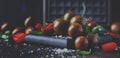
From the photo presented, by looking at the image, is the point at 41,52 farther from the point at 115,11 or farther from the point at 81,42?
the point at 115,11

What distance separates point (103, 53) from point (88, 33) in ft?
0.34

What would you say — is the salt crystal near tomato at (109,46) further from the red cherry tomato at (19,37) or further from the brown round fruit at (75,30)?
the red cherry tomato at (19,37)

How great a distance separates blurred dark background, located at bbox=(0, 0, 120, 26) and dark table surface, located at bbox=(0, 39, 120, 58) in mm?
585

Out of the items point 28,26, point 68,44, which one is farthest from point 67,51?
point 28,26

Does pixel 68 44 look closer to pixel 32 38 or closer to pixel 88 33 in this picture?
pixel 88 33

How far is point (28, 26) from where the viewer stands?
1.65 meters

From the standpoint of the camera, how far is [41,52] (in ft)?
4.30

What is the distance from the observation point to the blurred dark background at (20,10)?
201 centimetres

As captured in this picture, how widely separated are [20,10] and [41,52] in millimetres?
747

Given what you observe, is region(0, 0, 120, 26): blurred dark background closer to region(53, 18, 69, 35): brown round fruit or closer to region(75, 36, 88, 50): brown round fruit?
region(53, 18, 69, 35): brown round fruit

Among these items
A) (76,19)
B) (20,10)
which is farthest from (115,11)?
(76,19)

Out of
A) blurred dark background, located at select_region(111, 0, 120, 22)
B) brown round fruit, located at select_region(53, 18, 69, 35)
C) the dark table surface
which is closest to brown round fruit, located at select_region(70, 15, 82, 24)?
brown round fruit, located at select_region(53, 18, 69, 35)

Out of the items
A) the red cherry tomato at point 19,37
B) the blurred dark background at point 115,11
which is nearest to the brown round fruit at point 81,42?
the red cherry tomato at point 19,37

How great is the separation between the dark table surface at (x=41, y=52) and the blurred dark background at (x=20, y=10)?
1.92 ft
